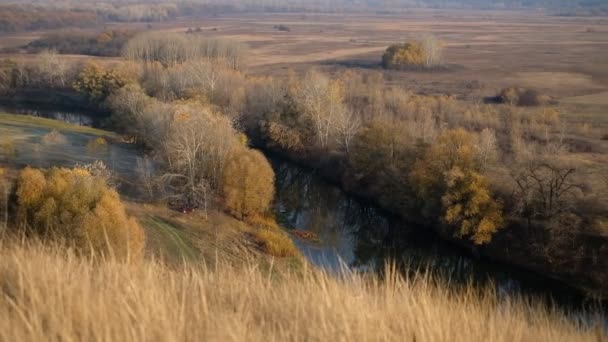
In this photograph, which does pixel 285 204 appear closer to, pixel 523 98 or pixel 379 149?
pixel 379 149

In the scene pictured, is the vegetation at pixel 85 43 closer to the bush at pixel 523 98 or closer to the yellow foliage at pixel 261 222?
the bush at pixel 523 98

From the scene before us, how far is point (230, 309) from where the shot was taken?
3641 millimetres

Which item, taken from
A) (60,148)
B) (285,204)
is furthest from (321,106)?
(60,148)

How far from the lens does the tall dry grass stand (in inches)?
122

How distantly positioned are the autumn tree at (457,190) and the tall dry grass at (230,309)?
22096mm

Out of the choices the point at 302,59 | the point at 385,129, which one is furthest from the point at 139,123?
the point at 302,59

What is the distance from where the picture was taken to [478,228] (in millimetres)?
25422

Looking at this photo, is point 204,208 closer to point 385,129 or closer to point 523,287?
point 385,129

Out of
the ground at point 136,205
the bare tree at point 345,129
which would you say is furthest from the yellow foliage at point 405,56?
the ground at point 136,205

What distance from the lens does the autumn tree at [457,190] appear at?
83.9 ft

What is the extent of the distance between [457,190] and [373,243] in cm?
491

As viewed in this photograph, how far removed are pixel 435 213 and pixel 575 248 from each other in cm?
673

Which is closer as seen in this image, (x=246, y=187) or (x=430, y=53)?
(x=246, y=187)

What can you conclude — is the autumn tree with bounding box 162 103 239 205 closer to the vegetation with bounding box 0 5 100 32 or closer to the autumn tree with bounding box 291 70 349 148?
the autumn tree with bounding box 291 70 349 148
